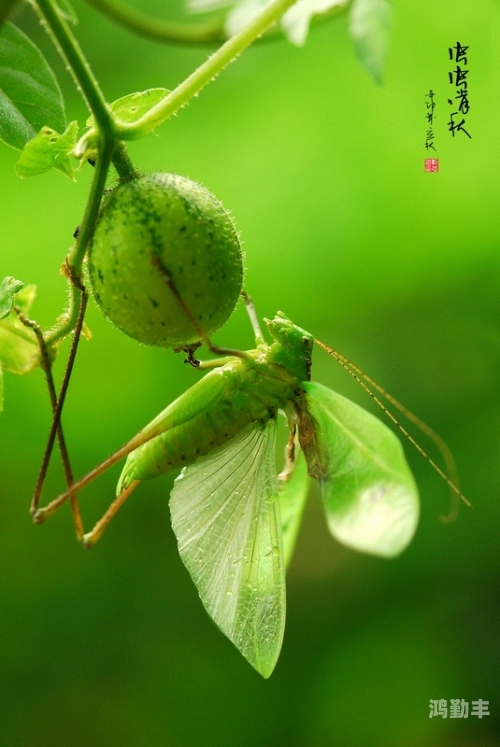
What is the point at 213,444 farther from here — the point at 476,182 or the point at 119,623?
the point at 476,182

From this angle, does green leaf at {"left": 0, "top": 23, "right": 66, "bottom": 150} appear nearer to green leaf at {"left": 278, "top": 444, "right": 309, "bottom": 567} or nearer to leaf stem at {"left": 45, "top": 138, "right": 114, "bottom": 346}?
leaf stem at {"left": 45, "top": 138, "right": 114, "bottom": 346}

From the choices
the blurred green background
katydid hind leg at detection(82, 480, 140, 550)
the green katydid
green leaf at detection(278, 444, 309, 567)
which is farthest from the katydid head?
the blurred green background

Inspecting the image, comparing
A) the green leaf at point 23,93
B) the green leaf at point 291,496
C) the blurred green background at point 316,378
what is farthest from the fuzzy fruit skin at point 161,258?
the blurred green background at point 316,378

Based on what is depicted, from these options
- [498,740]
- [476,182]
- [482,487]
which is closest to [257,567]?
[482,487]

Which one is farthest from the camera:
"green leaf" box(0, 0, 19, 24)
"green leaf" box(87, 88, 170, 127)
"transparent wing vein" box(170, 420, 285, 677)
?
"transparent wing vein" box(170, 420, 285, 677)

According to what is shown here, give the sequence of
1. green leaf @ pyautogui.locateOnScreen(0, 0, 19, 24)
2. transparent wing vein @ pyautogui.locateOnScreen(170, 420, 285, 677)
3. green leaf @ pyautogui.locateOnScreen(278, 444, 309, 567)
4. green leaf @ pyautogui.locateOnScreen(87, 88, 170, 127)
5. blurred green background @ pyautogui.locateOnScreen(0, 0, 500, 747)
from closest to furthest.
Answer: green leaf @ pyautogui.locateOnScreen(0, 0, 19, 24) < green leaf @ pyautogui.locateOnScreen(87, 88, 170, 127) < transparent wing vein @ pyautogui.locateOnScreen(170, 420, 285, 677) < green leaf @ pyautogui.locateOnScreen(278, 444, 309, 567) < blurred green background @ pyautogui.locateOnScreen(0, 0, 500, 747)

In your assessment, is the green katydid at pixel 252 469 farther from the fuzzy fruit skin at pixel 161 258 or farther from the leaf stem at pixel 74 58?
the leaf stem at pixel 74 58

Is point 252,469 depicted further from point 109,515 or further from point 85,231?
point 85,231
